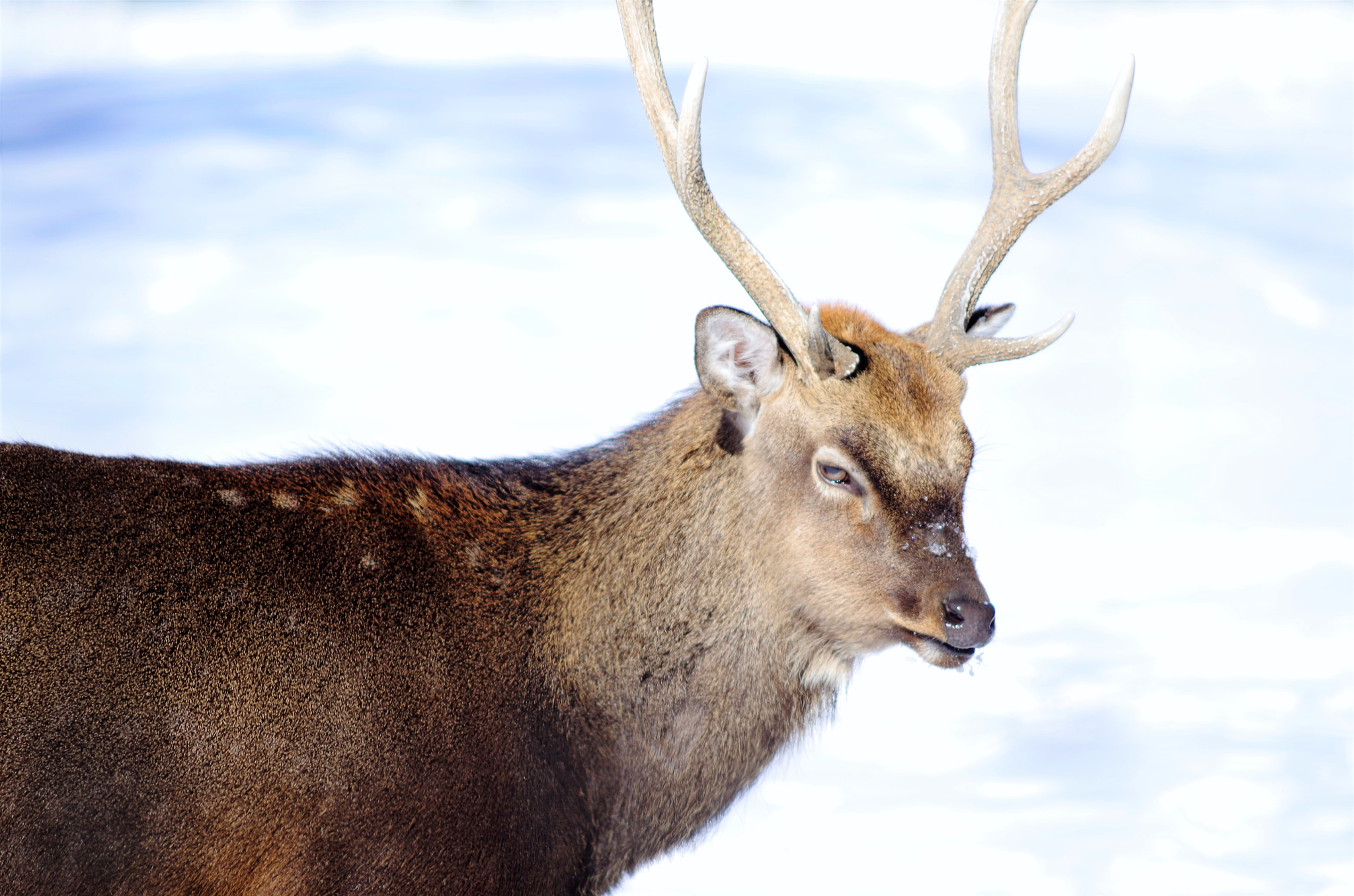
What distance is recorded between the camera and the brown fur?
4855 millimetres

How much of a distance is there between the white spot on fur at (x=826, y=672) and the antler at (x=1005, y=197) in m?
1.54

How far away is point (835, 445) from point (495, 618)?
1667 millimetres

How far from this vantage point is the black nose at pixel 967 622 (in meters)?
5.30

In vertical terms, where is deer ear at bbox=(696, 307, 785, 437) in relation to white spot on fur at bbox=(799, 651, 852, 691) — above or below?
above

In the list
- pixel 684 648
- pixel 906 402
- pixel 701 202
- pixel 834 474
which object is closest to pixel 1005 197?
pixel 906 402

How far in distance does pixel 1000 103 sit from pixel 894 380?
6.85 ft

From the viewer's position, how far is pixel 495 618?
5656 millimetres

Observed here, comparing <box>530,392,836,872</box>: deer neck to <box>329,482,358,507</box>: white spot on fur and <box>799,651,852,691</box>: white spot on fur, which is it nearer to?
<box>799,651,852,691</box>: white spot on fur

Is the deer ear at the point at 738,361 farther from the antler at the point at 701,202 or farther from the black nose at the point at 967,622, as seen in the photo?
the black nose at the point at 967,622

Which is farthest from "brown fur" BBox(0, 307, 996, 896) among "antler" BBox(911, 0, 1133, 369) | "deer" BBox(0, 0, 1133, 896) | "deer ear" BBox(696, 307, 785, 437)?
"antler" BBox(911, 0, 1133, 369)

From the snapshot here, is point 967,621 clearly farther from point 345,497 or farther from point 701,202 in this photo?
point 345,497

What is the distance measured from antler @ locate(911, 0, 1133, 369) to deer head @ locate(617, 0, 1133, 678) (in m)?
0.20

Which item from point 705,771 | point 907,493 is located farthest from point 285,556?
point 907,493

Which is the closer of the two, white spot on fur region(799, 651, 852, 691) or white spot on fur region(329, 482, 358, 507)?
white spot on fur region(329, 482, 358, 507)
